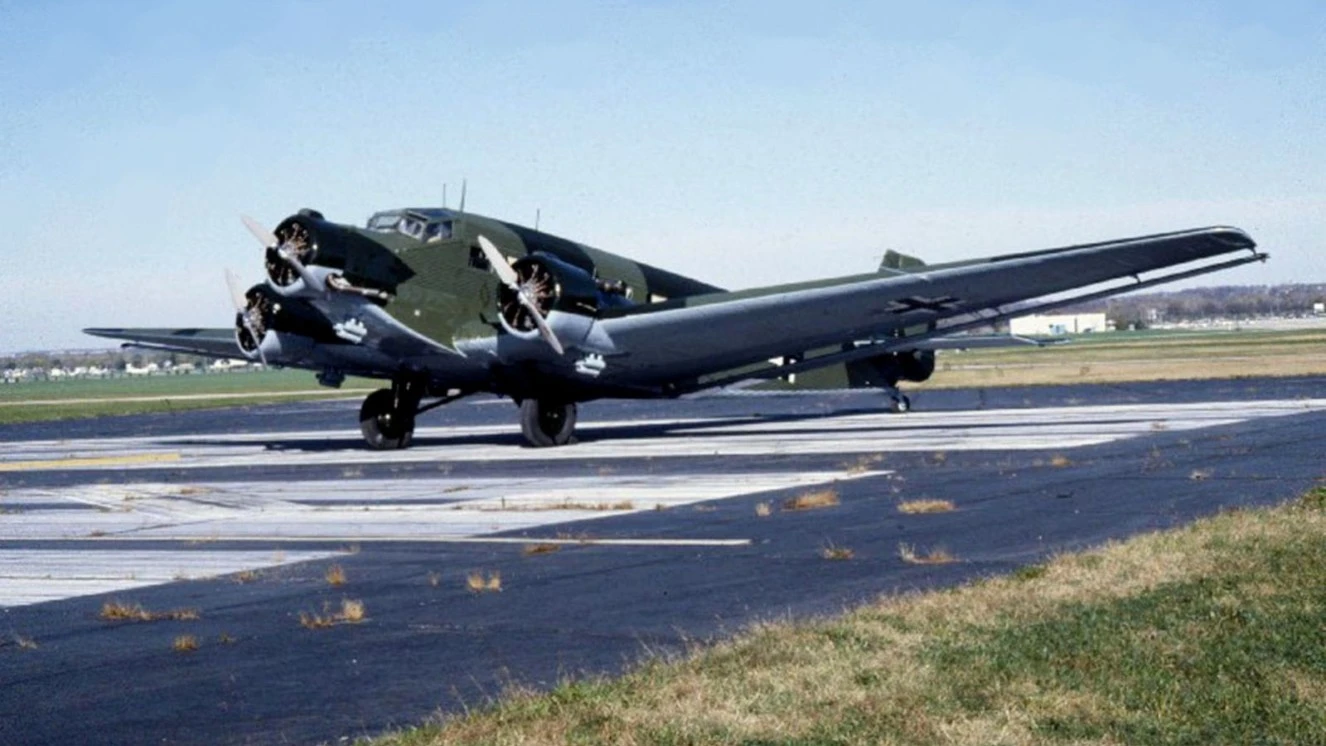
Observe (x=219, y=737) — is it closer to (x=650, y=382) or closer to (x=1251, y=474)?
(x=1251, y=474)

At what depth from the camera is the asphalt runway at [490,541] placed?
10.6 meters

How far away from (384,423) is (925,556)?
22987 millimetres

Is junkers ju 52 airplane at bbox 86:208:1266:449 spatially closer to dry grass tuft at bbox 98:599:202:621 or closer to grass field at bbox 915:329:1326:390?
dry grass tuft at bbox 98:599:202:621

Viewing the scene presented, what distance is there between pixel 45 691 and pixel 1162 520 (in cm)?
1134

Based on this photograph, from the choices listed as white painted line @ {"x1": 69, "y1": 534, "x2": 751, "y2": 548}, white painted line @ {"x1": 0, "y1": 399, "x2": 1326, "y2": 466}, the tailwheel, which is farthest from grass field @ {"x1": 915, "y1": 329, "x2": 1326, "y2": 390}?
white painted line @ {"x1": 69, "y1": 534, "x2": 751, "y2": 548}

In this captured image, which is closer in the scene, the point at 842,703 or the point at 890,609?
the point at 842,703

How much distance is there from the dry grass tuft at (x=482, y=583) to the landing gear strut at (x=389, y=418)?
21.3 m

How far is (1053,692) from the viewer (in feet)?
29.5

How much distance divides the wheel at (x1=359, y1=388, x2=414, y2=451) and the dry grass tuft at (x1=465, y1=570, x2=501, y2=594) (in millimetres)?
21391

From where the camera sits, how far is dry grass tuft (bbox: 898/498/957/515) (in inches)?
755

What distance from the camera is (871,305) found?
3136cm

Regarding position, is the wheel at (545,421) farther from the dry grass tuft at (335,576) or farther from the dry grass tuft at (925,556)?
the dry grass tuft at (925,556)

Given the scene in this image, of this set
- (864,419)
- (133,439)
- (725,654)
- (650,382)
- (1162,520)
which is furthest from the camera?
(133,439)

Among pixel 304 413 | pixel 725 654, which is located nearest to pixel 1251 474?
pixel 725 654
